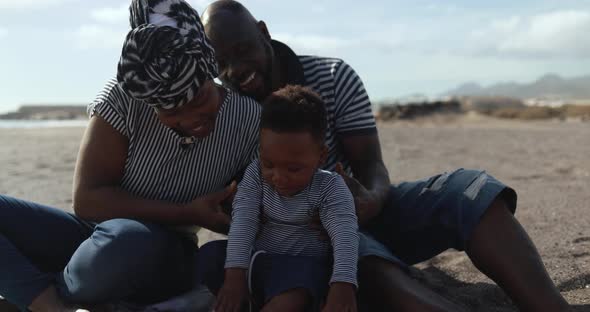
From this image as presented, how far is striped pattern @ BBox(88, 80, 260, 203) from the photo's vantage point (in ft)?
8.46

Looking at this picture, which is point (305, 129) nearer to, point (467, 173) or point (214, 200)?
point (214, 200)

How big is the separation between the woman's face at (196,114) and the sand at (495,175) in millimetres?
1329

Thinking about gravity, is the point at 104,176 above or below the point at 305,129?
below

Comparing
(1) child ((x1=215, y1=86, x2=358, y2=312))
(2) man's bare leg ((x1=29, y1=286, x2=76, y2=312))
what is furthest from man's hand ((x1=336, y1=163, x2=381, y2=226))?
(2) man's bare leg ((x1=29, y1=286, x2=76, y2=312))

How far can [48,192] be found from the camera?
635 centimetres

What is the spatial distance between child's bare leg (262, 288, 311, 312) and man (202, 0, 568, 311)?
1.06 ft

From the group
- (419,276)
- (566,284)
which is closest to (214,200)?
(419,276)

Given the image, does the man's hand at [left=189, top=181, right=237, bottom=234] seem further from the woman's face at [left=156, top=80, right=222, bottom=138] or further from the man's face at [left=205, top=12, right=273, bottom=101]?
the man's face at [left=205, top=12, right=273, bottom=101]

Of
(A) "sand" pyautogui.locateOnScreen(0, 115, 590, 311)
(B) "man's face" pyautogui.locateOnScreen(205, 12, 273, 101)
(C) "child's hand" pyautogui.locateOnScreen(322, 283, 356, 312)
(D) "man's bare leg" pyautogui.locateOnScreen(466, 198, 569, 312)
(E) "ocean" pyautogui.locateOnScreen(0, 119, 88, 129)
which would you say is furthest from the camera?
(E) "ocean" pyautogui.locateOnScreen(0, 119, 88, 129)

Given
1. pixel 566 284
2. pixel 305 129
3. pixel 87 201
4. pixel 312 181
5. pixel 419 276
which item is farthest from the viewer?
pixel 419 276

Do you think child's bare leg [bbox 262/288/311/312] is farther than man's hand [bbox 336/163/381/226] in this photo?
No

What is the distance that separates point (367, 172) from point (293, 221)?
24.4 inches

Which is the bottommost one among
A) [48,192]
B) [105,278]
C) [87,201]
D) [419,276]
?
[48,192]

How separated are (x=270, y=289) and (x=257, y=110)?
31.3 inches
